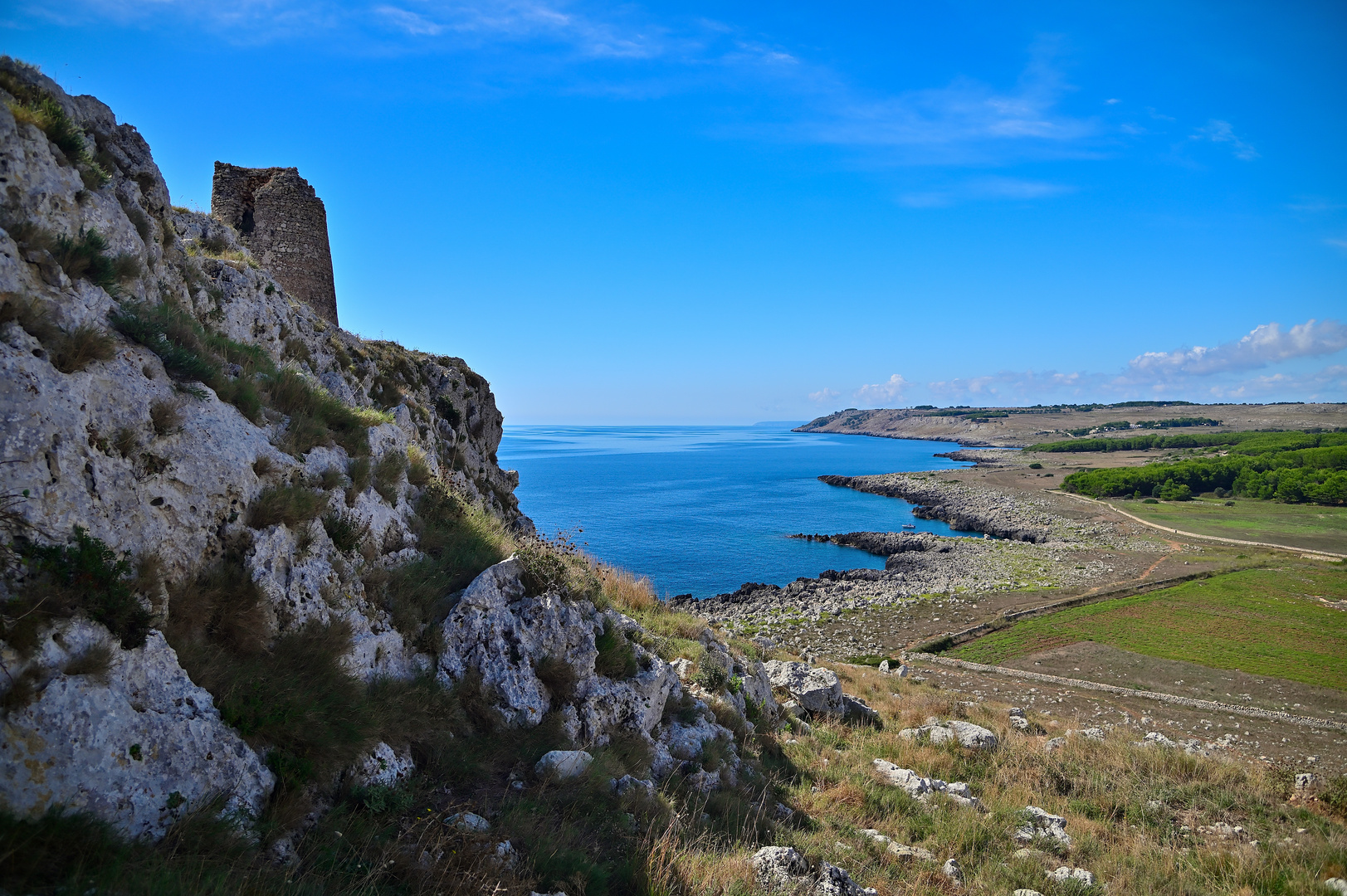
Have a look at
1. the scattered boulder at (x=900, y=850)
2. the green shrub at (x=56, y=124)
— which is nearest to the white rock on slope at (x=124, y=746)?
the green shrub at (x=56, y=124)

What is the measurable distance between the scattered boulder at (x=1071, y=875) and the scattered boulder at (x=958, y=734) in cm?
488

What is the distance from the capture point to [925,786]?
9.70 m

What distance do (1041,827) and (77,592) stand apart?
11.5m

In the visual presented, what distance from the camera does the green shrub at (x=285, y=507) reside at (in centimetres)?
605

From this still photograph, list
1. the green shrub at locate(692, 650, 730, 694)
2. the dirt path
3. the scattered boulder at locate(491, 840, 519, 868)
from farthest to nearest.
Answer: the dirt path < the green shrub at locate(692, 650, 730, 694) < the scattered boulder at locate(491, 840, 519, 868)

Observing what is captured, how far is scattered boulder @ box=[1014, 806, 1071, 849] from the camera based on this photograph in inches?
335

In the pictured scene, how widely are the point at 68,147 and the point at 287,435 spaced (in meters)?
4.02

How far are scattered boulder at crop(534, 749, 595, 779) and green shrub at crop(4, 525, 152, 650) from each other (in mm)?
3804

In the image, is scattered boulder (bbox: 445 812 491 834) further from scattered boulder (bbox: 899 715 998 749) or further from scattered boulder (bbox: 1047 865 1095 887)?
scattered boulder (bbox: 899 715 998 749)

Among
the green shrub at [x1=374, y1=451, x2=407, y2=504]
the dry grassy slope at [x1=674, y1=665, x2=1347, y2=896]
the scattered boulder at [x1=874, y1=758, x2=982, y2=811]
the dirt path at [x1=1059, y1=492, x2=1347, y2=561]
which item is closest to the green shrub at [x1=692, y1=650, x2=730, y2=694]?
the dry grassy slope at [x1=674, y1=665, x2=1347, y2=896]

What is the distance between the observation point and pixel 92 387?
511 centimetres

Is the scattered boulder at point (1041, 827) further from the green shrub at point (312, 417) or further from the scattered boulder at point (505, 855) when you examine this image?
the green shrub at point (312, 417)

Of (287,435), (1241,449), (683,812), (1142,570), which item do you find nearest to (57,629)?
(287,435)

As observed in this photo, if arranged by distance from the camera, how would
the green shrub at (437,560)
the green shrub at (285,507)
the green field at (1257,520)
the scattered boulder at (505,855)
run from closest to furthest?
1. the scattered boulder at (505,855)
2. the green shrub at (285,507)
3. the green shrub at (437,560)
4. the green field at (1257,520)
